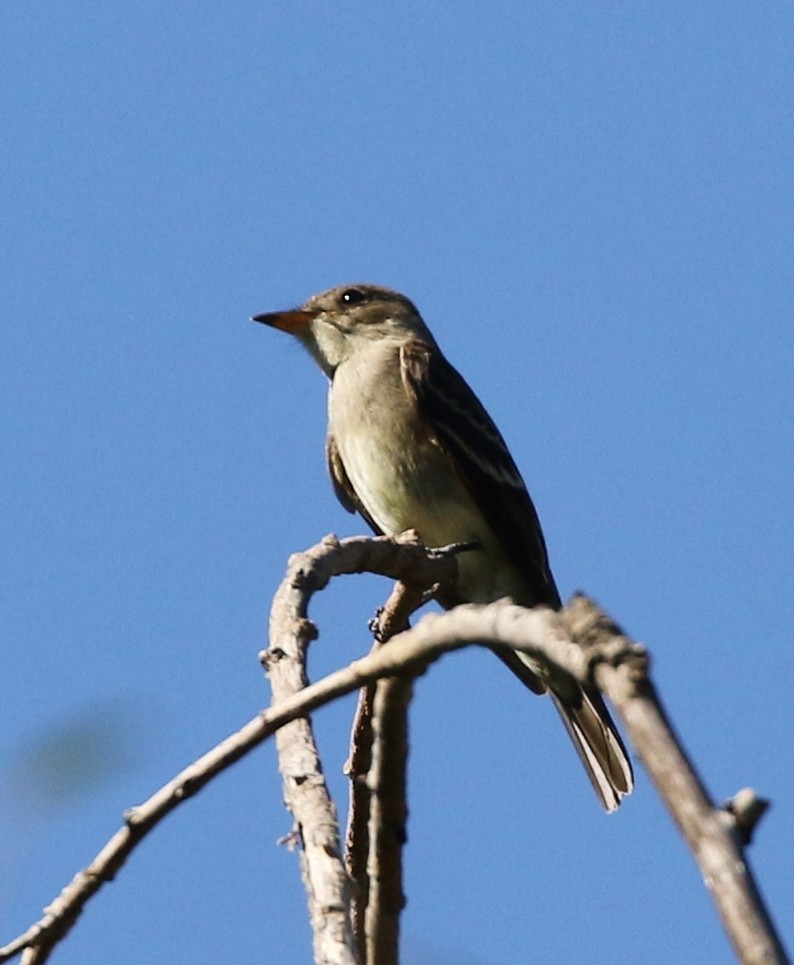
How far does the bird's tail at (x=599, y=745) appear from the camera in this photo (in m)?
7.54

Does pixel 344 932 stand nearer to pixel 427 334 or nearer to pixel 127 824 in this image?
pixel 127 824

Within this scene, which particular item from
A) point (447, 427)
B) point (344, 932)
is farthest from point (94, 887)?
point (447, 427)

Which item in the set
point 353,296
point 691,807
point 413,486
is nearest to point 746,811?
point 691,807

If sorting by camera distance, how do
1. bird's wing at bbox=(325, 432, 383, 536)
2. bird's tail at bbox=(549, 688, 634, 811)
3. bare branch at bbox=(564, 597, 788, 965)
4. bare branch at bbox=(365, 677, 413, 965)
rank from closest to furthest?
bare branch at bbox=(564, 597, 788, 965) < bare branch at bbox=(365, 677, 413, 965) < bird's tail at bbox=(549, 688, 634, 811) < bird's wing at bbox=(325, 432, 383, 536)

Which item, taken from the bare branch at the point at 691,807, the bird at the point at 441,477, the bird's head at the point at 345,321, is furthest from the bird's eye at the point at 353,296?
the bare branch at the point at 691,807

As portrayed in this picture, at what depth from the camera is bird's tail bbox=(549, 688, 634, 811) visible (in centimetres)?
754

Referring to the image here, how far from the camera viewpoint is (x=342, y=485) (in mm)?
9156

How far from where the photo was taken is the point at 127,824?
2.71m

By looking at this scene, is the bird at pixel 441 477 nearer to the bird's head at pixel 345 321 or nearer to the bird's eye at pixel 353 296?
the bird's head at pixel 345 321

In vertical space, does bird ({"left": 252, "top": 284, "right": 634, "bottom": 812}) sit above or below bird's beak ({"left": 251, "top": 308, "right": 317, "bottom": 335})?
below

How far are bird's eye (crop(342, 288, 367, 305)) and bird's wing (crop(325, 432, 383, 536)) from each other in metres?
1.35

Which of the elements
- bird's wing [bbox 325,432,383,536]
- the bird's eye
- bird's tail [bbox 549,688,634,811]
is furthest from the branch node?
the bird's eye

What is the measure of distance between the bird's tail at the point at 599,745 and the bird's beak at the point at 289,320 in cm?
298

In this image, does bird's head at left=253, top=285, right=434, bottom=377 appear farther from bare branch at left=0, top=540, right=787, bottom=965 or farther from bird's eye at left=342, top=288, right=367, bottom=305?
bare branch at left=0, top=540, right=787, bottom=965
